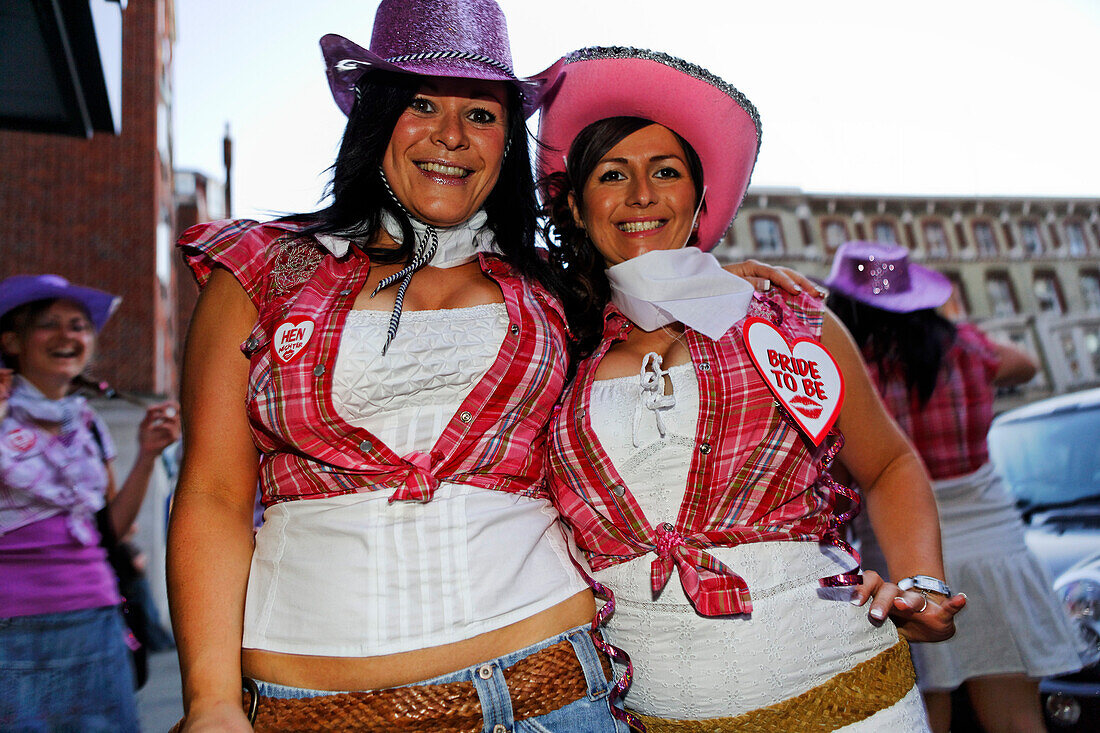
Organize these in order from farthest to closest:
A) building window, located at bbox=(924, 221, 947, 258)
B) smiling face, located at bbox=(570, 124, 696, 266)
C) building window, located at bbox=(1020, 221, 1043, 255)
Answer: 1. building window, located at bbox=(1020, 221, 1043, 255)
2. building window, located at bbox=(924, 221, 947, 258)
3. smiling face, located at bbox=(570, 124, 696, 266)

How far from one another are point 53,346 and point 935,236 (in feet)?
125

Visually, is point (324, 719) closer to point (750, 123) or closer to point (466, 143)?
point (466, 143)

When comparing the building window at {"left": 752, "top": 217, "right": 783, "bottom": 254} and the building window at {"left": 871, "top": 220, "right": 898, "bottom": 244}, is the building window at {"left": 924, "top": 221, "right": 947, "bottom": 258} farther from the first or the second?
the building window at {"left": 752, "top": 217, "right": 783, "bottom": 254}

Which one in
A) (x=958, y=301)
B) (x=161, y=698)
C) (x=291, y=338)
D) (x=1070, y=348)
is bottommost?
(x=161, y=698)

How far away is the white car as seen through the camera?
3473 millimetres

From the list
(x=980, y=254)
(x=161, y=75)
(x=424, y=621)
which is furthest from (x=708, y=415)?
(x=980, y=254)

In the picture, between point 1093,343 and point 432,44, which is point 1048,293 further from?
point 432,44

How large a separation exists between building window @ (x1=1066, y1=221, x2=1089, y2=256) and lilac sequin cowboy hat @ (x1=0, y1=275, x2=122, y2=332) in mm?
43051

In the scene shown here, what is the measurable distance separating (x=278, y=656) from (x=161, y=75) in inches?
645

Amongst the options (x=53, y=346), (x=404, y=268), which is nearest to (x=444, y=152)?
(x=404, y=268)

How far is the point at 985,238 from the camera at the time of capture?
36375 millimetres

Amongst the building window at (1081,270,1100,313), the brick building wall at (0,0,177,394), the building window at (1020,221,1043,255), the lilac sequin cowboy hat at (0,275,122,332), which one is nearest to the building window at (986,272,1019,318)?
the building window at (1020,221,1043,255)

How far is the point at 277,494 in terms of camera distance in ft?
5.20

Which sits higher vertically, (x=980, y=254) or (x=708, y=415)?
(x=980, y=254)
